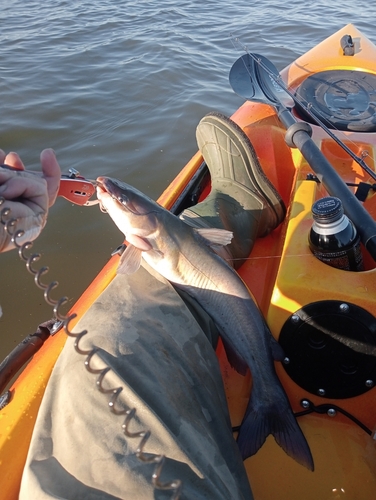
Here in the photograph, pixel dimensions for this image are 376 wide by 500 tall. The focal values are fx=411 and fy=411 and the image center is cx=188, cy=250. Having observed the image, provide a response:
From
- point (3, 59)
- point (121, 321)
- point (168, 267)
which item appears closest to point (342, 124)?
point (168, 267)

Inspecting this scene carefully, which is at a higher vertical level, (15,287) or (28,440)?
(28,440)

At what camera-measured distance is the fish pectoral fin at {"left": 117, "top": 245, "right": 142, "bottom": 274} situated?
1.89 metres

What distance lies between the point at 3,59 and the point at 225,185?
696 cm

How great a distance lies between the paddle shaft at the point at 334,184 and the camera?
184 cm

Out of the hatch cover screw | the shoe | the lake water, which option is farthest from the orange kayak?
the lake water

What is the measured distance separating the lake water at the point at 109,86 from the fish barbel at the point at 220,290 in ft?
5.79

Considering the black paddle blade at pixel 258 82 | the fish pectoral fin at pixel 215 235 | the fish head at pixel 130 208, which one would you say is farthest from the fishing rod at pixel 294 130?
the fish head at pixel 130 208

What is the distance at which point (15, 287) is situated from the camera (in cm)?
363

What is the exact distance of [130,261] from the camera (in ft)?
6.42

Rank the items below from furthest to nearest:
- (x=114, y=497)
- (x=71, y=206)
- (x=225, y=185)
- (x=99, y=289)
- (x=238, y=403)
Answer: (x=71, y=206), (x=225, y=185), (x=99, y=289), (x=238, y=403), (x=114, y=497)

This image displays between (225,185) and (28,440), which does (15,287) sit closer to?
(225,185)

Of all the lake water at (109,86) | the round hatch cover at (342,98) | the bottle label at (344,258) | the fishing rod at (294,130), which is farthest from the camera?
the lake water at (109,86)

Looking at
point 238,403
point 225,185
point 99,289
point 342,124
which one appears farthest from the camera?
point 342,124

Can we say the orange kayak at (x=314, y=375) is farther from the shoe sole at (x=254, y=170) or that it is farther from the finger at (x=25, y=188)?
the finger at (x=25, y=188)
